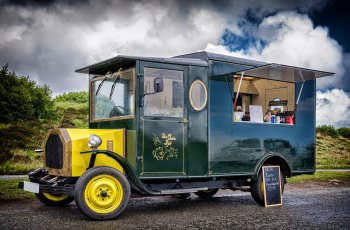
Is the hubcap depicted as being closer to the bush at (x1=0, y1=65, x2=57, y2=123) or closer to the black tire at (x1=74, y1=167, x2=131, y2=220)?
the black tire at (x1=74, y1=167, x2=131, y2=220)

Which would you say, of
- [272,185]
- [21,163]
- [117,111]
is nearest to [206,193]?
[272,185]

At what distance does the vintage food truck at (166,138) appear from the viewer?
719 cm

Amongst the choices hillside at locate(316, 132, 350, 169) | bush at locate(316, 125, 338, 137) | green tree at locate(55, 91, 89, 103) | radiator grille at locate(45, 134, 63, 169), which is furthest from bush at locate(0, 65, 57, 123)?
radiator grille at locate(45, 134, 63, 169)

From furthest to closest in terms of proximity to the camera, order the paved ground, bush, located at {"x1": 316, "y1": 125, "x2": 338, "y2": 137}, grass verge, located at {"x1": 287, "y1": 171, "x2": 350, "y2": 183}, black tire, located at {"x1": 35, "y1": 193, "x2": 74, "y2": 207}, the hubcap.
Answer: bush, located at {"x1": 316, "y1": 125, "x2": 338, "y2": 137}
grass verge, located at {"x1": 287, "y1": 171, "x2": 350, "y2": 183}
black tire, located at {"x1": 35, "y1": 193, "x2": 74, "y2": 207}
the hubcap
the paved ground

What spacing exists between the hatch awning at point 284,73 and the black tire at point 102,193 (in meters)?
3.42

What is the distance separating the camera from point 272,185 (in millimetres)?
9000

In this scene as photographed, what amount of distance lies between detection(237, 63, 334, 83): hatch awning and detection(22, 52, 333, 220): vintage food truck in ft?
0.07

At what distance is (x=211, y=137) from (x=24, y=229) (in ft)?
12.0

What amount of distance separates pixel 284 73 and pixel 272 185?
2.24m

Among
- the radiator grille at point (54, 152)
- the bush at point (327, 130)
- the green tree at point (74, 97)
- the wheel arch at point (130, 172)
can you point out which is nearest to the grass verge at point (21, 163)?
the radiator grille at point (54, 152)

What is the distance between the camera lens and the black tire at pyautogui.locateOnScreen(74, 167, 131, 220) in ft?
22.1

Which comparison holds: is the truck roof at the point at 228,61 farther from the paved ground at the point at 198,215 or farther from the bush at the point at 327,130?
the bush at the point at 327,130

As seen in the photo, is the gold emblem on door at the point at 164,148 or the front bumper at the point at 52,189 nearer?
the front bumper at the point at 52,189

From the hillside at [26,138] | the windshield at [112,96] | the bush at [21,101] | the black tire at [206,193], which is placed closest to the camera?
the windshield at [112,96]
